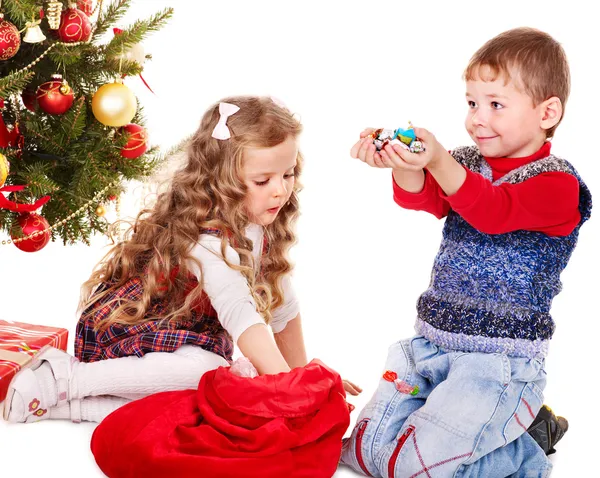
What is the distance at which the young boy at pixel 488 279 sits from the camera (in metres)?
1.49

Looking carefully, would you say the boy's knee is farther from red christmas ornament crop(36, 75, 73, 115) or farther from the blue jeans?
red christmas ornament crop(36, 75, 73, 115)

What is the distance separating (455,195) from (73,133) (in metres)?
0.83

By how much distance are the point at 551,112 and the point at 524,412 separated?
55 cm

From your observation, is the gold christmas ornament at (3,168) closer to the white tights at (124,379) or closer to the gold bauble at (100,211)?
the gold bauble at (100,211)

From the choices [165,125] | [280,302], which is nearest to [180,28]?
[165,125]

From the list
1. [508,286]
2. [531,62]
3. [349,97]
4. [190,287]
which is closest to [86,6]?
[190,287]

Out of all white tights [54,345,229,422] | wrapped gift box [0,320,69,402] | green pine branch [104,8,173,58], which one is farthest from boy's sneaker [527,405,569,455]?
green pine branch [104,8,173,58]

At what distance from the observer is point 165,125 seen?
274 cm

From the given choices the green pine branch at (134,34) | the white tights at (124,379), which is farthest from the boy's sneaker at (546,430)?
the green pine branch at (134,34)

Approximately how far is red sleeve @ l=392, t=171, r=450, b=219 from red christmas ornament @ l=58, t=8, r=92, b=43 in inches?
27.8

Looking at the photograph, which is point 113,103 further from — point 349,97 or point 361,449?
point 349,97

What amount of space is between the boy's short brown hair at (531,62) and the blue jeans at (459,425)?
1.63 feet

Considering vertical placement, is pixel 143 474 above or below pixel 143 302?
below

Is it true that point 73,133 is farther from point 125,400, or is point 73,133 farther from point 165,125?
point 165,125
